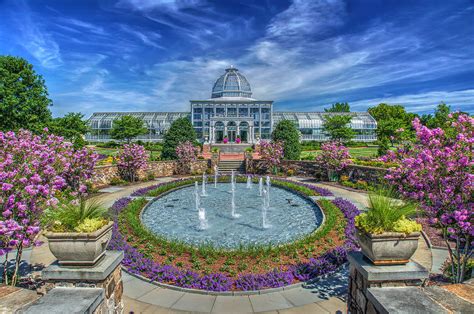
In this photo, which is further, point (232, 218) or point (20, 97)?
point (20, 97)

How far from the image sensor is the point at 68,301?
3568 millimetres

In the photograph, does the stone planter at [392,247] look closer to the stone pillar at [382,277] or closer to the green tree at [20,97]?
the stone pillar at [382,277]

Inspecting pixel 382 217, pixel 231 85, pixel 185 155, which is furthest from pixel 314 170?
pixel 231 85

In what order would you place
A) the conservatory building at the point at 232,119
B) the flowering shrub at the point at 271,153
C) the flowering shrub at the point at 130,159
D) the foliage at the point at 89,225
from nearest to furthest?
1. the foliage at the point at 89,225
2. the flowering shrub at the point at 130,159
3. the flowering shrub at the point at 271,153
4. the conservatory building at the point at 232,119

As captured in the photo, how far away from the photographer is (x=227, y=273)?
24.3 ft

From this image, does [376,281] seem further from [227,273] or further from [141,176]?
[141,176]

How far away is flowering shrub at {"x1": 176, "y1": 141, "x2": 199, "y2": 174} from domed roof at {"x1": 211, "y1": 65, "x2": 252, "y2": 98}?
143 feet

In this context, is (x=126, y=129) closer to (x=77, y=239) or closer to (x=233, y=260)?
(x=233, y=260)

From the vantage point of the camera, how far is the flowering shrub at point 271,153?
25266mm

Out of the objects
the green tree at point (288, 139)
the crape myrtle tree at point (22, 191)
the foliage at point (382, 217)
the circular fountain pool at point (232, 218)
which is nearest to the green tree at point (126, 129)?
the green tree at point (288, 139)

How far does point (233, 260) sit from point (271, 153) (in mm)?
17946

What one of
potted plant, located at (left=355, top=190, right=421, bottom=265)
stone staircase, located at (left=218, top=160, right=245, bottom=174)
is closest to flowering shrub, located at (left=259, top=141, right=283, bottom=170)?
stone staircase, located at (left=218, top=160, right=245, bottom=174)

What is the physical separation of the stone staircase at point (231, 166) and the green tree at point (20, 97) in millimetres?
16368

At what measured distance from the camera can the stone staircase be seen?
93.0 feet
